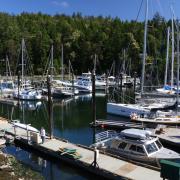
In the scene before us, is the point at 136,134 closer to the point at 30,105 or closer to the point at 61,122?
the point at 61,122

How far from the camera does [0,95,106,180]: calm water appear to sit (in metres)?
30.7

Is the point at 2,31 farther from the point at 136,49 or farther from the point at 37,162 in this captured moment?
the point at 37,162

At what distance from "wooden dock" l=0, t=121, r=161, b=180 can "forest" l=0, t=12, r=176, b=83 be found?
7801 centimetres

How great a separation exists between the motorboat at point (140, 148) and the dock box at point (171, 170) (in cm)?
661

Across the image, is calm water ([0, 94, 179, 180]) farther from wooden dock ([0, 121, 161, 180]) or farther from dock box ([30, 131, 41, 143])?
dock box ([30, 131, 41, 143])

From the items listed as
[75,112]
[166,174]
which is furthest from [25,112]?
[166,174]

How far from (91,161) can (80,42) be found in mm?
106867

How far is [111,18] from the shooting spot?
522ft

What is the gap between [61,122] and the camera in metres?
53.3

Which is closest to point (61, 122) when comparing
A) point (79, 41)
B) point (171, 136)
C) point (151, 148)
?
point (171, 136)

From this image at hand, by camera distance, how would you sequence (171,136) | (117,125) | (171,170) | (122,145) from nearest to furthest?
(171,170) < (122,145) < (171,136) < (117,125)

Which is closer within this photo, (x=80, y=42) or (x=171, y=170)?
(x=171, y=170)

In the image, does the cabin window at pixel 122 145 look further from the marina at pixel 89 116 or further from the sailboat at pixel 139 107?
the sailboat at pixel 139 107

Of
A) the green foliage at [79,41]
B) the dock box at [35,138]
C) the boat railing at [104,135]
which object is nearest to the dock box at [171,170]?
the boat railing at [104,135]
